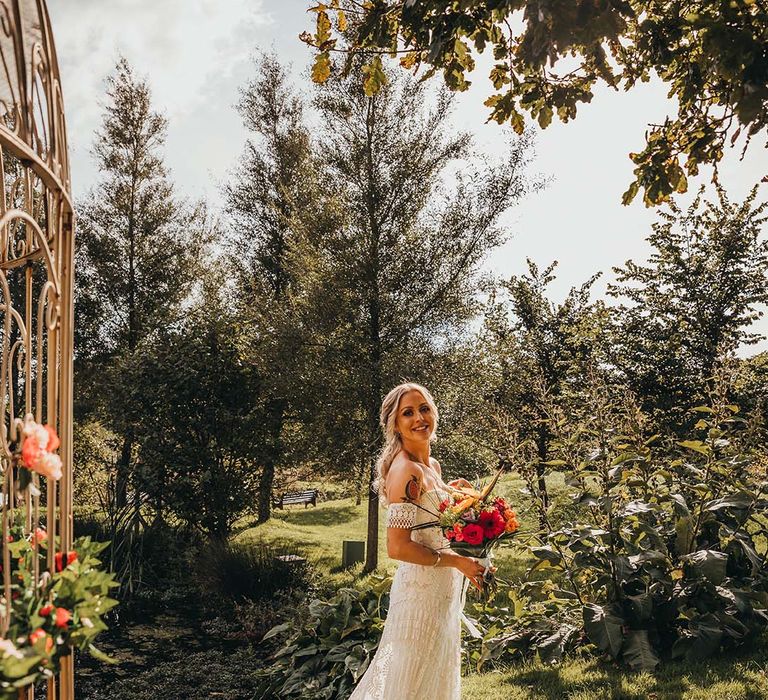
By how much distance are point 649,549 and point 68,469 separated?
4.28m

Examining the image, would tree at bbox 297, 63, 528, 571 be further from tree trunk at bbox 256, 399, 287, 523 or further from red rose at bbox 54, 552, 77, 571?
red rose at bbox 54, 552, 77, 571

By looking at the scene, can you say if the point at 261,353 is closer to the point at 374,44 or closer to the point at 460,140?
the point at 460,140

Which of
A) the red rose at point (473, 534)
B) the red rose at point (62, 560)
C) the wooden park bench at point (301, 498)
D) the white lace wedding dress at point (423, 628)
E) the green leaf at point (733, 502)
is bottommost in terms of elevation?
the wooden park bench at point (301, 498)

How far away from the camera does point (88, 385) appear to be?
47.3ft

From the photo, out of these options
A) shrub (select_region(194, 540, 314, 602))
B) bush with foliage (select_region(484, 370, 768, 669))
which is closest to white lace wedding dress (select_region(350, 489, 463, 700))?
bush with foliage (select_region(484, 370, 768, 669))

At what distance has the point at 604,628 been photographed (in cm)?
463

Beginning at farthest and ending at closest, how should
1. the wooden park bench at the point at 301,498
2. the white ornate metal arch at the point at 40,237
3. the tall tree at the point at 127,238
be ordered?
the wooden park bench at the point at 301,498, the tall tree at the point at 127,238, the white ornate metal arch at the point at 40,237

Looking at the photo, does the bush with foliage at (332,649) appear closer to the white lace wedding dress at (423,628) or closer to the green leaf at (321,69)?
the white lace wedding dress at (423,628)

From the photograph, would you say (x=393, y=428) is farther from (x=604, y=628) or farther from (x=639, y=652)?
(x=639, y=652)

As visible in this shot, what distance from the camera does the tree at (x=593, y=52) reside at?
2605 mm

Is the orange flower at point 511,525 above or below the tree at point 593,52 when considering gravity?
below

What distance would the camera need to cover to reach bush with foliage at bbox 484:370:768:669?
181 inches

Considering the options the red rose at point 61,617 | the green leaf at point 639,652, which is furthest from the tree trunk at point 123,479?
the red rose at point 61,617

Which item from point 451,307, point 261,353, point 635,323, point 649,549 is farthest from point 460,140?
point 649,549
